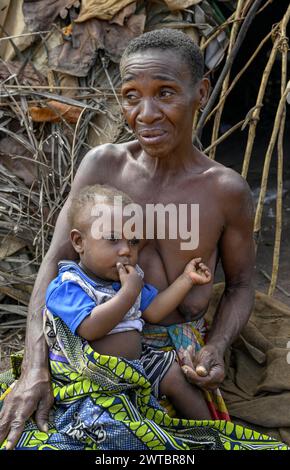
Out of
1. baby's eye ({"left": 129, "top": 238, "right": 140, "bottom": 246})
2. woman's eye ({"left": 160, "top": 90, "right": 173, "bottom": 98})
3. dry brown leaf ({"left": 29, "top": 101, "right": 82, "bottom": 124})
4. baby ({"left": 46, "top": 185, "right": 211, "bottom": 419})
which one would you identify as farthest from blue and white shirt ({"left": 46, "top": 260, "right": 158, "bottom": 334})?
dry brown leaf ({"left": 29, "top": 101, "right": 82, "bottom": 124})

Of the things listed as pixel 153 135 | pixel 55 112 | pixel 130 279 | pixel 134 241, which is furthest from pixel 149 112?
pixel 55 112

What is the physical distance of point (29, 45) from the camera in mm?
3479

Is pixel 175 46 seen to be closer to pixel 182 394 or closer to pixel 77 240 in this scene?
pixel 77 240

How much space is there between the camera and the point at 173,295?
2254mm

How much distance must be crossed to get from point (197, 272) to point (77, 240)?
35cm

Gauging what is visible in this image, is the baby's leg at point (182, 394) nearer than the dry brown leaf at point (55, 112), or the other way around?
the baby's leg at point (182, 394)

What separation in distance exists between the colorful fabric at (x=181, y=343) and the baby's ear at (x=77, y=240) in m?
0.31

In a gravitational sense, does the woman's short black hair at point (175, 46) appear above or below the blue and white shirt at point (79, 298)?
above

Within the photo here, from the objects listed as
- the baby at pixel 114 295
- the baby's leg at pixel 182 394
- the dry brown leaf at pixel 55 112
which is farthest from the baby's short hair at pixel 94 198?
the dry brown leaf at pixel 55 112

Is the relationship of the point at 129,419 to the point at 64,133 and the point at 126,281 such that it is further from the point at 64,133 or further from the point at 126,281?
the point at 64,133

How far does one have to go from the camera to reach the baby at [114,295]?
2.08 meters

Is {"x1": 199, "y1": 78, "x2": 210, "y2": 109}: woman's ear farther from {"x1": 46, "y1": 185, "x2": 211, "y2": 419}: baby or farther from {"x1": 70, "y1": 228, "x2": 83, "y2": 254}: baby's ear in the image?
{"x1": 70, "y1": 228, "x2": 83, "y2": 254}: baby's ear

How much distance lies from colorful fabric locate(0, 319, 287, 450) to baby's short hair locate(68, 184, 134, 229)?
301 millimetres

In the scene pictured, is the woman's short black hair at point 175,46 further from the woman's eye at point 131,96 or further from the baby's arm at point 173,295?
the baby's arm at point 173,295
